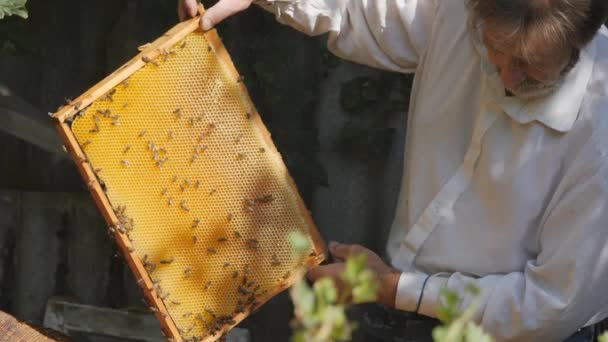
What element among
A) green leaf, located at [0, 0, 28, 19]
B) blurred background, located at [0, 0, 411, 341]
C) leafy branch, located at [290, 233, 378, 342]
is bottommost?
blurred background, located at [0, 0, 411, 341]

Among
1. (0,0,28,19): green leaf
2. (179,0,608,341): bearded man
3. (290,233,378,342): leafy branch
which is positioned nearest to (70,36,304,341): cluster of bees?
(179,0,608,341): bearded man

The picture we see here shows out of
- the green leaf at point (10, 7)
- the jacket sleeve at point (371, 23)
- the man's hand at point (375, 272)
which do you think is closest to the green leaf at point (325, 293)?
the man's hand at point (375, 272)

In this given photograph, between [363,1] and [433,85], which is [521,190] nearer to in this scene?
[433,85]

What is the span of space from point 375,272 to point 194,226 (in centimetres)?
56

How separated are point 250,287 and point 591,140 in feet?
3.51

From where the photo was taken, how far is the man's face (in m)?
2.46

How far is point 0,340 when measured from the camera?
9.82 feet

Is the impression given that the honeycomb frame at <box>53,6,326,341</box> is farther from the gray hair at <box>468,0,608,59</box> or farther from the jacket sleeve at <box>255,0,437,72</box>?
the gray hair at <box>468,0,608,59</box>

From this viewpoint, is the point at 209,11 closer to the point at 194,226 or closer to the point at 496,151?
the point at 194,226

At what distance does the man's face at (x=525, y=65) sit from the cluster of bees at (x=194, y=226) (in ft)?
2.43

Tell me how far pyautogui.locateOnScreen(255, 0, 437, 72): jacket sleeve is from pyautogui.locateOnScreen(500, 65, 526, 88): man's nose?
17.7 inches

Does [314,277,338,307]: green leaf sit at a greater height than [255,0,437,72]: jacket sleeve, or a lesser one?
greater

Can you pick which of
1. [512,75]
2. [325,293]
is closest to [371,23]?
[512,75]

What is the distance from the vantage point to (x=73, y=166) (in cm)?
432
